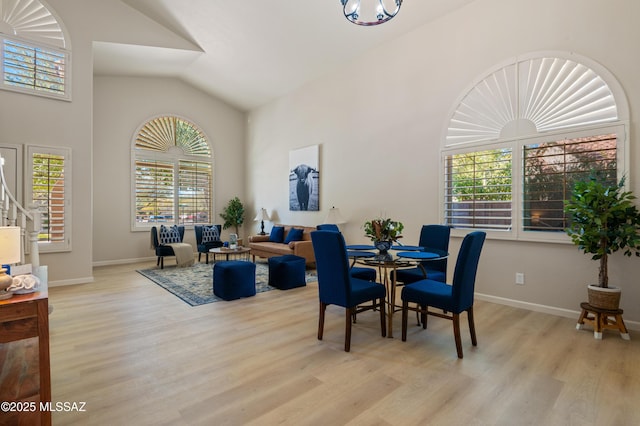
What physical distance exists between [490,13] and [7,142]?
6.97m

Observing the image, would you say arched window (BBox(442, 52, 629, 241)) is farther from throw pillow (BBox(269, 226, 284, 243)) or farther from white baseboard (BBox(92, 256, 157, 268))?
white baseboard (BBox(92, 256, 157, 268))

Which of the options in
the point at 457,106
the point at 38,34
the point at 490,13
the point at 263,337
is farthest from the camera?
the point at 38,34

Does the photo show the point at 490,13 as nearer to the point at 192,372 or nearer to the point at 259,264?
the point at 192,372

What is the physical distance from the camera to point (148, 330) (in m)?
3.22

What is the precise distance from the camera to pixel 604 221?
2994 millimetres

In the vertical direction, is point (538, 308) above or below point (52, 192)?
below

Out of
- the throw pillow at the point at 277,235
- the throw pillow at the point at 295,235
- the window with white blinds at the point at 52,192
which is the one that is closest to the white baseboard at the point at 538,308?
the throw pillow at the point at 295,235

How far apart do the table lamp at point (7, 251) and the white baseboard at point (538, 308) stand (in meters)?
4.67

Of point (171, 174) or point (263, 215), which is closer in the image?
point (171, 174)

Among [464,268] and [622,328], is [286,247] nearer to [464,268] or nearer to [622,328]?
[464,268]

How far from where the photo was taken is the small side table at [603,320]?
299cm

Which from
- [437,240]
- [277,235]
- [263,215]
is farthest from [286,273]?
[263,215]

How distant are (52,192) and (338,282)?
496cm

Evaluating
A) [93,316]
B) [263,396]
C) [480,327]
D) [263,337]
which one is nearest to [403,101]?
[480,327]
